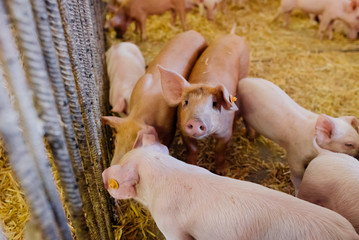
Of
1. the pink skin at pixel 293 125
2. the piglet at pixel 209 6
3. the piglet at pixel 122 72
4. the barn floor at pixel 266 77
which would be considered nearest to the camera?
the pink skin at pixel 293 125

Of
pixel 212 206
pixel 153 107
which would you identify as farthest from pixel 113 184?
pixel 153 107

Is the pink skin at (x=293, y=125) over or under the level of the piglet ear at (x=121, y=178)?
under

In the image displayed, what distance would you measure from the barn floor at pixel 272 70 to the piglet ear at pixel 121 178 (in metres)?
0.61

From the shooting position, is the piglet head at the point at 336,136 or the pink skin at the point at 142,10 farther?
the pink skin at the point at 142,10

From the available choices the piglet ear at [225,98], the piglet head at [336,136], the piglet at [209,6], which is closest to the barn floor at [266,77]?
the piglet at [209,6]

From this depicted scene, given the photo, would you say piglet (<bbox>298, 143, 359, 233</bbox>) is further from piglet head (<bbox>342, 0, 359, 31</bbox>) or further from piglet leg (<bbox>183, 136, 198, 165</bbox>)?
piglet head (<bbox>342, 0, 359, 31</bbox>)

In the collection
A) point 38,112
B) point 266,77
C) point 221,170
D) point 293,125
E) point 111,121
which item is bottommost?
point 221,170

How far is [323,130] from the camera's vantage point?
1958mm

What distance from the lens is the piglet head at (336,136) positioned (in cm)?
193

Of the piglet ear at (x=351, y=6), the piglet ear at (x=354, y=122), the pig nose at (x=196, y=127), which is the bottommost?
the piglet ear at (x=354, y=122)

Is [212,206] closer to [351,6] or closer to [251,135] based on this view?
[251,135]

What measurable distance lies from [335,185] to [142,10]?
12.6 ft

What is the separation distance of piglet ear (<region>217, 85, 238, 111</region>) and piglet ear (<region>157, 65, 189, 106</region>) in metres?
0.23

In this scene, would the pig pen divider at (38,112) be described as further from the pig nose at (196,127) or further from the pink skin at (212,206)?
the pig nose at (196,127)
